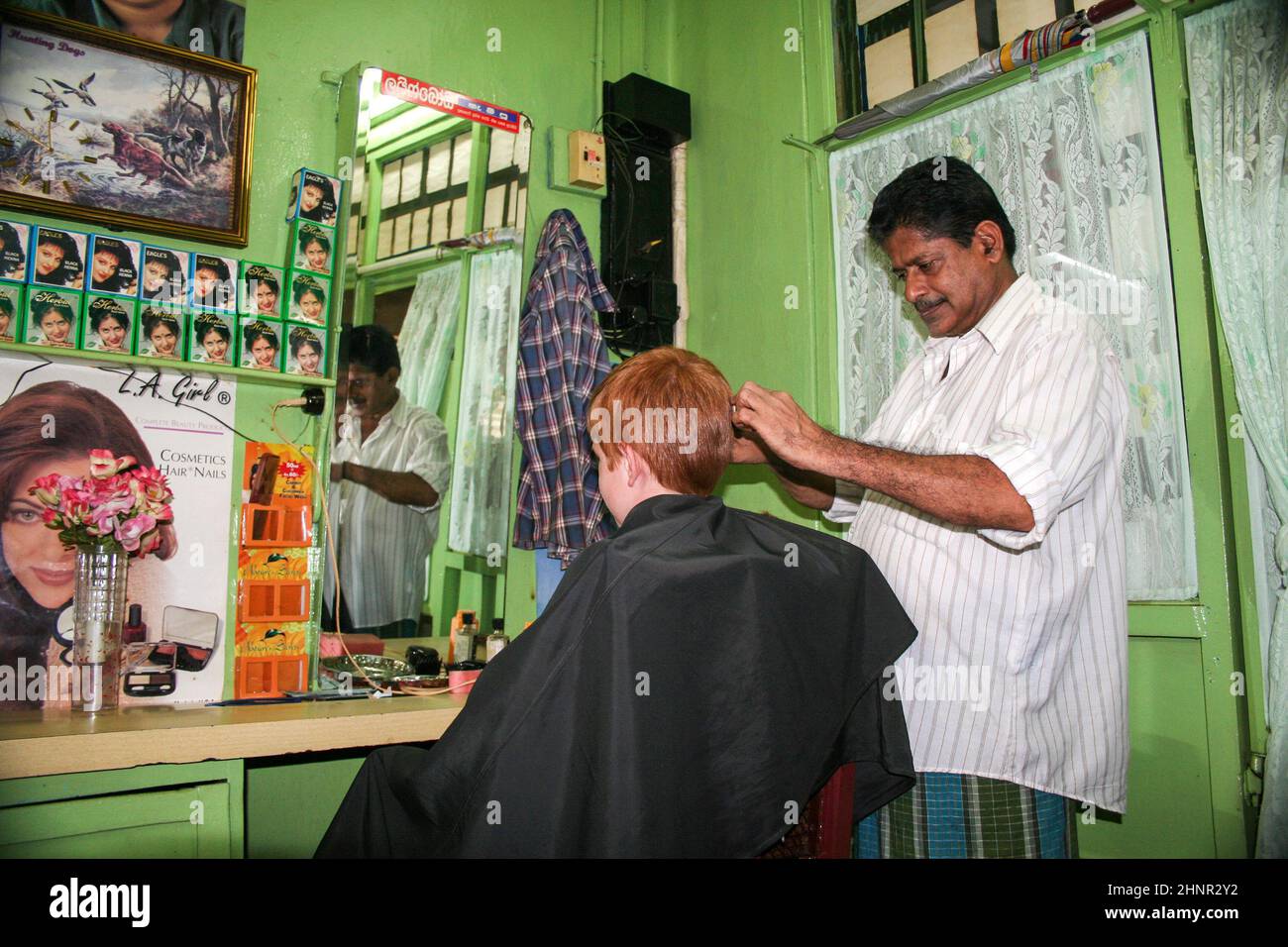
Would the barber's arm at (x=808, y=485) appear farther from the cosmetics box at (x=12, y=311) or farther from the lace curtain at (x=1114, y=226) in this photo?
the cosmetics box at (x=12, y=311)

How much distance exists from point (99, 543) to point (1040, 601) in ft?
5.96

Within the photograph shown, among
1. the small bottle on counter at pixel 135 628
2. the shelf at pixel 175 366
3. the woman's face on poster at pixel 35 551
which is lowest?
the small bottle on counter at pixel 135 628

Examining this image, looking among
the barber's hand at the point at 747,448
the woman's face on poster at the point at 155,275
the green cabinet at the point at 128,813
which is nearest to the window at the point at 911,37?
the barber's hand at the point at 747,448

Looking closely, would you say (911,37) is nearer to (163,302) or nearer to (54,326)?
(163,302)

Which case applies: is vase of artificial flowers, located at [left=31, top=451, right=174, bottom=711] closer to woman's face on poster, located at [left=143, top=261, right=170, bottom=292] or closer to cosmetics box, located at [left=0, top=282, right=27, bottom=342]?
cosmetics box, located at [left=0, top=282, right=27, bottom=342]

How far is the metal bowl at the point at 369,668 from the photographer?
2.19 m

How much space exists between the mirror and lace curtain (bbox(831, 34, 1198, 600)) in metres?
1.19

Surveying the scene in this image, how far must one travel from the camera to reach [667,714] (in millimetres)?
1224

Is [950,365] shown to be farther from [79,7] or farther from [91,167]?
[79,7]

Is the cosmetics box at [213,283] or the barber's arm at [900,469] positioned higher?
the cosmetics box at [213,283]

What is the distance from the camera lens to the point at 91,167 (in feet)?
6.57

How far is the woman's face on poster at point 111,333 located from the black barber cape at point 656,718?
1.21 meters

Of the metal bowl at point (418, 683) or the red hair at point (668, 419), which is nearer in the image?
the red hair at point (668, 419)

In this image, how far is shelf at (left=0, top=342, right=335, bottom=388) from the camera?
1.89 meters
